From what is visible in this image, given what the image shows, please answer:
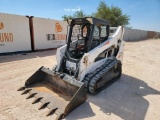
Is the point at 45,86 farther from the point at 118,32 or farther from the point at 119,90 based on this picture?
the point at 118,32

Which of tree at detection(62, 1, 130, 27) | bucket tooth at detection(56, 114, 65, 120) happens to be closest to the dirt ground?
bucket tooth at detection(56, 114, 65, 120)

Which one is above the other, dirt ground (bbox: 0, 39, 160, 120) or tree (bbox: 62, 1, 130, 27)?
tree (bbox: 62, 1, 130, 27)

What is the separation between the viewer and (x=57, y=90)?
4.64 metres

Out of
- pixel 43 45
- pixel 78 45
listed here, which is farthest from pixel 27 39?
pixel 78 45

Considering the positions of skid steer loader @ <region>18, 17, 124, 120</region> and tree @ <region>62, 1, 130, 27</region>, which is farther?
tree @ <region>62, 1, 130, 27</region>

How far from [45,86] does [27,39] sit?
7.83 meters

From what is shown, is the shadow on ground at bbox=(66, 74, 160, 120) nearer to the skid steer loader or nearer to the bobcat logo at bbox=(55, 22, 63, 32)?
the skid steer loader

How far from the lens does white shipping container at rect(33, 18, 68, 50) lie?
1239cm

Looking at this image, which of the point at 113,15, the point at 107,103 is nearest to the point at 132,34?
the point at 113,15

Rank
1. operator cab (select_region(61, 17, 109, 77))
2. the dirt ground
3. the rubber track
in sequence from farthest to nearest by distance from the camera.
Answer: operator cab (select_region(61, 17, 109, 77)) → the rubber track → the dirt ground

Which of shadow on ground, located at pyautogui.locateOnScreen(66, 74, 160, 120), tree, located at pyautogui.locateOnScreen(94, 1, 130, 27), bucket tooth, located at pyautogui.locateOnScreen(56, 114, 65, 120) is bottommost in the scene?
shadow on ground, located at pyautogui.locateOnScreen(66, 74, 160, 120)

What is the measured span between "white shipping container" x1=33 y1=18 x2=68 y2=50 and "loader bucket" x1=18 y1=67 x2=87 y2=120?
26.0 ft

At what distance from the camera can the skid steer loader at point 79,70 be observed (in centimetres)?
408

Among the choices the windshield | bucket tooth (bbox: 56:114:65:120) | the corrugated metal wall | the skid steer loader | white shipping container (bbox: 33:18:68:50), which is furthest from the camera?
the corrugated metal wall
